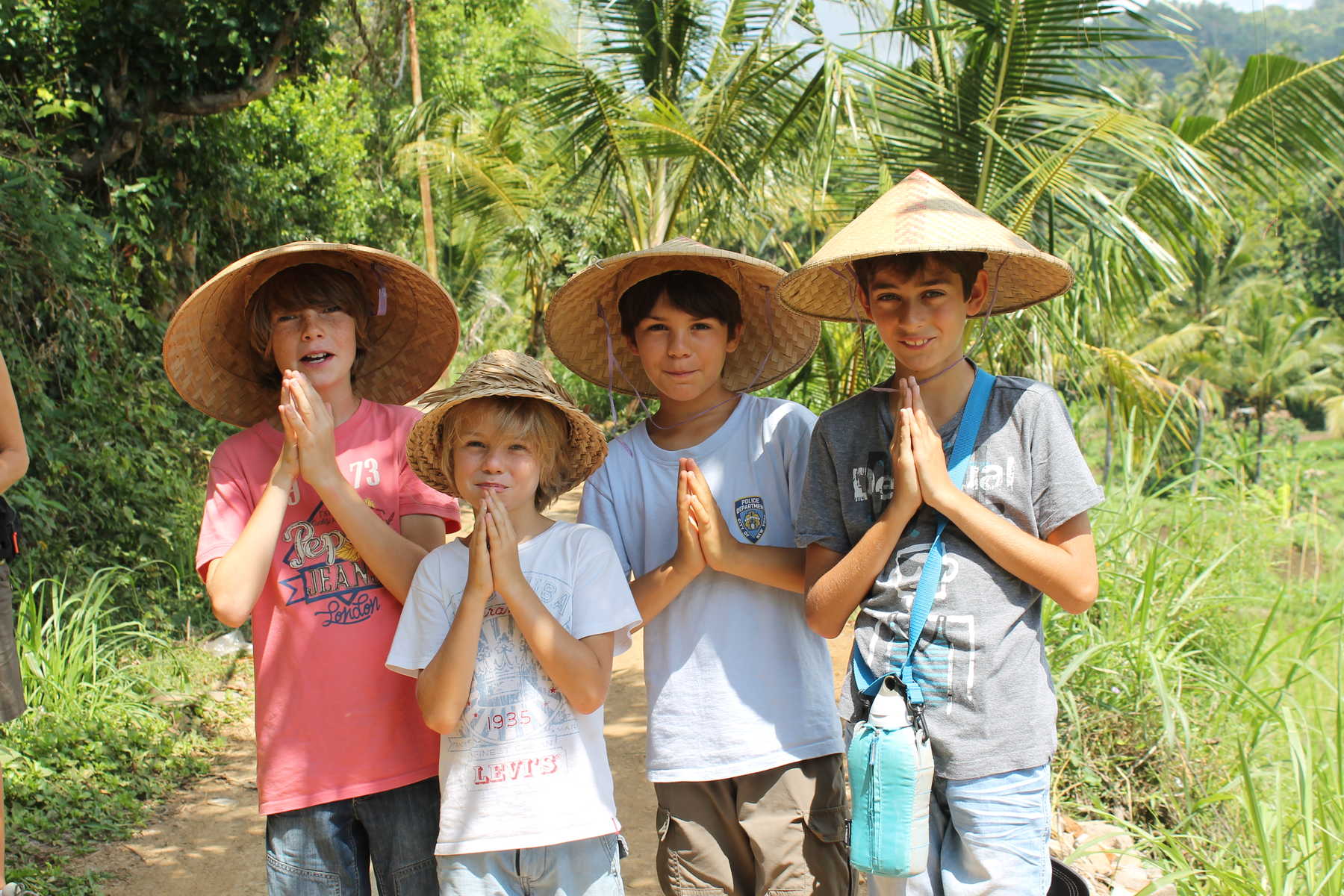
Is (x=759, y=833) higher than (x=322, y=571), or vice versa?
(x=322, y=571)

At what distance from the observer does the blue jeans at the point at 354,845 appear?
204 centimetres

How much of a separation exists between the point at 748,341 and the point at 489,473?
32.8 inches

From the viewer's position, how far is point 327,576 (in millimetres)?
2092

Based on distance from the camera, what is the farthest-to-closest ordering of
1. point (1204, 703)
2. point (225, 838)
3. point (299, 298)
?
point (1204, 703) < point (225, 838) < point (299, 298)

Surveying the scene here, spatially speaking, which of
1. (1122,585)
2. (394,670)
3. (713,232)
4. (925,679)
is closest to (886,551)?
(925,679)

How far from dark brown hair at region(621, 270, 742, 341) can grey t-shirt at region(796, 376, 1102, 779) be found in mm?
493

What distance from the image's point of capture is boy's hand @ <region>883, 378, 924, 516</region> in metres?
1.91

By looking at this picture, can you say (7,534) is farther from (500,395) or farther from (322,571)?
(500,395)

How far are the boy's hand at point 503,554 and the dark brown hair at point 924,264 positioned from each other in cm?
88

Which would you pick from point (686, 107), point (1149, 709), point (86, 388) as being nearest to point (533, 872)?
point (1149, 709)

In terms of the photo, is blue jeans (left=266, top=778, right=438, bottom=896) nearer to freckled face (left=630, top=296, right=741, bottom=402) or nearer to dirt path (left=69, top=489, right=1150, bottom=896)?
freckled face (left=630, top=296, right=741, bottom=402)

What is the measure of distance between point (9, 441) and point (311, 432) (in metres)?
1.38

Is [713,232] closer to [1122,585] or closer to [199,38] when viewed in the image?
[199,38]

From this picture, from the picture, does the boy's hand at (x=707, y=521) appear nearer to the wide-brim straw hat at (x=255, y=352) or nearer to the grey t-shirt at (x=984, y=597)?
the grey t-shirt at (x=984, y=597)
